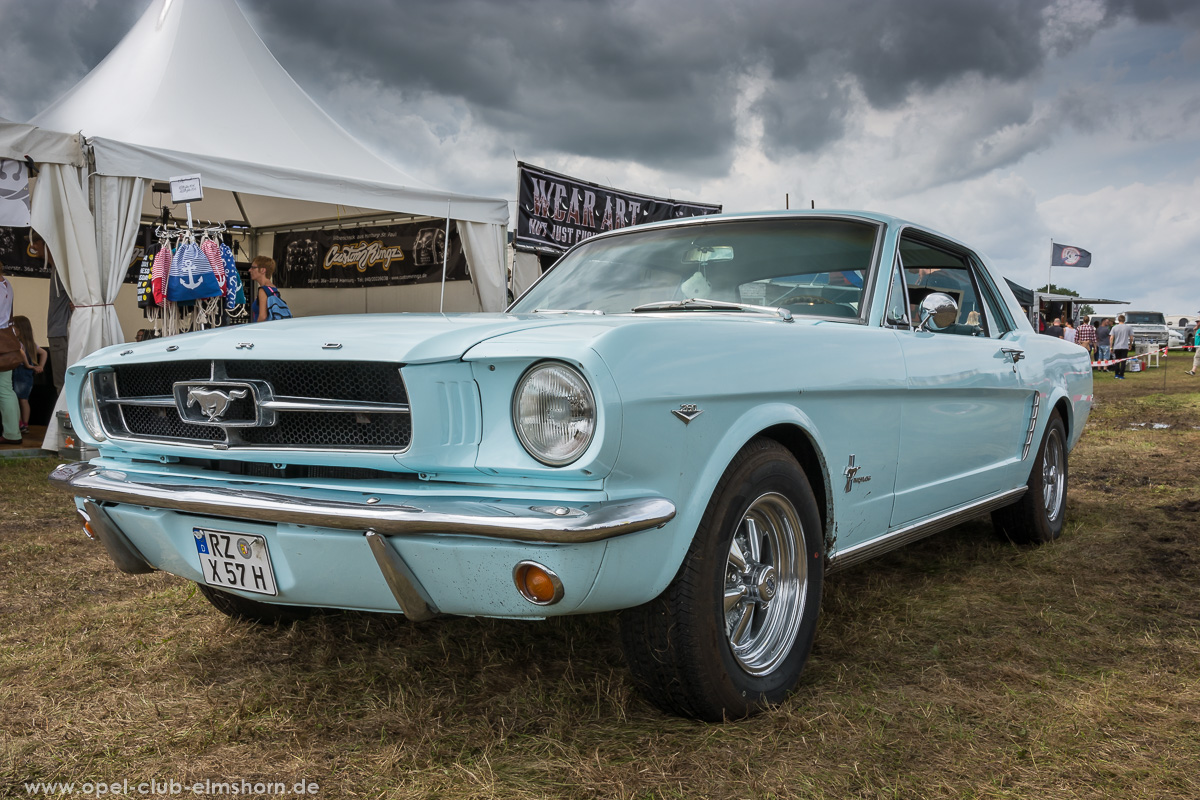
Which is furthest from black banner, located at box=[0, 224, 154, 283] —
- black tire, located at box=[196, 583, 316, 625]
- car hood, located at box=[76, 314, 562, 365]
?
car hood, located at box=[76, 314, 562, 365]

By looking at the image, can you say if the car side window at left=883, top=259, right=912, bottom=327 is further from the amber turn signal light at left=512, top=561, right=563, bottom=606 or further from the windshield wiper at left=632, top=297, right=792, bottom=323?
the amber turn signal light at left=512, top=561, right=563, bottom=606

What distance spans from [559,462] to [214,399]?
0.97 m

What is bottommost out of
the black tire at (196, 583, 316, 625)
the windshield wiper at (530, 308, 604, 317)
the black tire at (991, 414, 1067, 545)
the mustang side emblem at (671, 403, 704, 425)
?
the black tire at (196, 583, 316, 625)

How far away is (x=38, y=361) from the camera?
975 cm

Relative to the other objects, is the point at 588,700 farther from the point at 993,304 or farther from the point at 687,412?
the point at 993,304

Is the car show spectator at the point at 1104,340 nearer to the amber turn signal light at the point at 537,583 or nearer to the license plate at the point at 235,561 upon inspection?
the amber turn signal light at the point at 537,583

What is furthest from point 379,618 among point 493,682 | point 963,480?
point 963,480

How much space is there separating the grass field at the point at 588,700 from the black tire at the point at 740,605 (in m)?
0.11

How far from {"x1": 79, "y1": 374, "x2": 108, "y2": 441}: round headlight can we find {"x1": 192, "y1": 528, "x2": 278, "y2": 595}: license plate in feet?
2.18

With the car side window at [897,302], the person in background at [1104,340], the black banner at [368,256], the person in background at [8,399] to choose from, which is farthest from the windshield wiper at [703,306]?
the person in background at [1104,340]

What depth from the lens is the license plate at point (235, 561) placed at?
2.12 metres

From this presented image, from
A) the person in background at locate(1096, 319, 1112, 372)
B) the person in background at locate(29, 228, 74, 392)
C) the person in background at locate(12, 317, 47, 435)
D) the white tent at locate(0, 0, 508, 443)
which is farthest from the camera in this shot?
the person in background at locate(1096, 319, 1112, 372)

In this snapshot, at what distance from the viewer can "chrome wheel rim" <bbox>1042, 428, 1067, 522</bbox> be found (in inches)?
175

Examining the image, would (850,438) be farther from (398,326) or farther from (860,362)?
(398,326)
